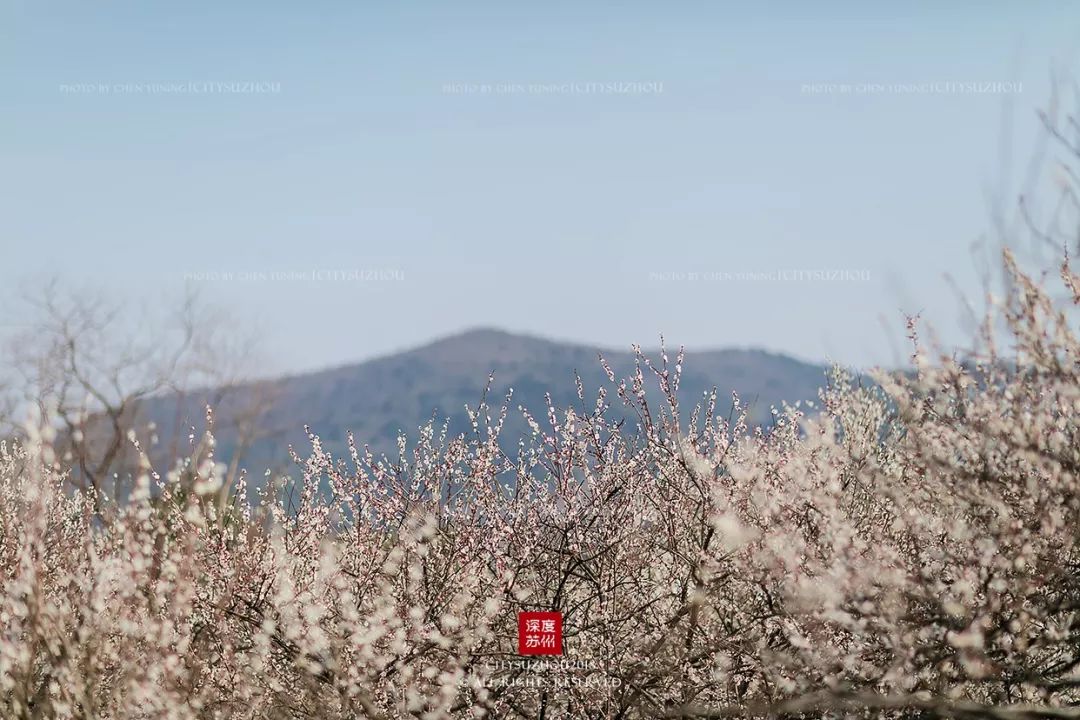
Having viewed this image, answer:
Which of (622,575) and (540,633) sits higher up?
(622,575)

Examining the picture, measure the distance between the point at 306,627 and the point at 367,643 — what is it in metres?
0.55

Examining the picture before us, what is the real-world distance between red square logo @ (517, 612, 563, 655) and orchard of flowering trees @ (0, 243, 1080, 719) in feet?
0.31

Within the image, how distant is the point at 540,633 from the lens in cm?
705

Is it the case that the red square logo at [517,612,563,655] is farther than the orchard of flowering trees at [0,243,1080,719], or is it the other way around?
the red square logo at [517,612,563,655]

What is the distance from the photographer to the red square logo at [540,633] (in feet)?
23.1

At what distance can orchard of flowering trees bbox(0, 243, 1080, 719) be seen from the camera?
5.25m

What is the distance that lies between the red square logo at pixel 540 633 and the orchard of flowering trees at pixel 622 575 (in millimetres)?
95

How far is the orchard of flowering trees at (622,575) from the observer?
5.25 metres

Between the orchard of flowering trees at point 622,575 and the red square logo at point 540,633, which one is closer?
the orchard of flowering trees at point 622,575

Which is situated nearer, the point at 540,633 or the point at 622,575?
the point at 540,633

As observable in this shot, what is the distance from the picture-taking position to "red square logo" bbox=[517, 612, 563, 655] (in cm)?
704

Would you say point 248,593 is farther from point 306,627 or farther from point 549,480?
point 549,480

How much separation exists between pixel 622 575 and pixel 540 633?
0.70 meters

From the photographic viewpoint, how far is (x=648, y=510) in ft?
25.5
